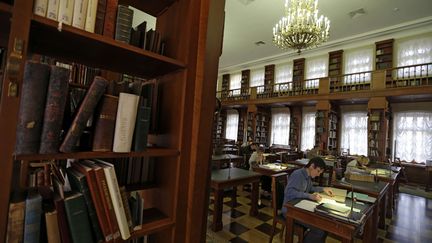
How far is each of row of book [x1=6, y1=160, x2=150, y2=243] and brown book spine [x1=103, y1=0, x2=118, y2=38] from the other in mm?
526

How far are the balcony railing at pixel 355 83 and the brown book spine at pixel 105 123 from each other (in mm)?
7661

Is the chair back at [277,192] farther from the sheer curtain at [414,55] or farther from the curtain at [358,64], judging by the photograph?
the curtain at [358,64]

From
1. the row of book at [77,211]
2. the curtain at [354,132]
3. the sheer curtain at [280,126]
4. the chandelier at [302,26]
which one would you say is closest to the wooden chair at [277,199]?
the row of book at [77,211]

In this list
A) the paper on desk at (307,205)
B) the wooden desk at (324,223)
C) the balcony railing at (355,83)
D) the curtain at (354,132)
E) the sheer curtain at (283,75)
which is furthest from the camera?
the sheer curtain at (283,75)

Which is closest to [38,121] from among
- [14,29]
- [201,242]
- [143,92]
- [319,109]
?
[14,29]

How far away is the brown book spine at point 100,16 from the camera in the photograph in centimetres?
81

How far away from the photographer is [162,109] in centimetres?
113

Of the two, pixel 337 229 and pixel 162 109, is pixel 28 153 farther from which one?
pixel 337 229

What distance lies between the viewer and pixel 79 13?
755 mm

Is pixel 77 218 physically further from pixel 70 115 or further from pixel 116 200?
pixel 70 115

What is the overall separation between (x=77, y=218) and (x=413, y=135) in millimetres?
9220

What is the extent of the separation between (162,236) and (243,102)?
9.45 metres

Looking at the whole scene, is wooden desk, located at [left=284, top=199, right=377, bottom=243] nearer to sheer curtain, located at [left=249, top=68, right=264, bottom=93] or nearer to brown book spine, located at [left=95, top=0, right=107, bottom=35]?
brown book spine, located at [left=95, top=0, right=107, bottom=35]

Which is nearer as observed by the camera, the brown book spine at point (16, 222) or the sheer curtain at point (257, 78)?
the brown book spine at point (16, 222)
